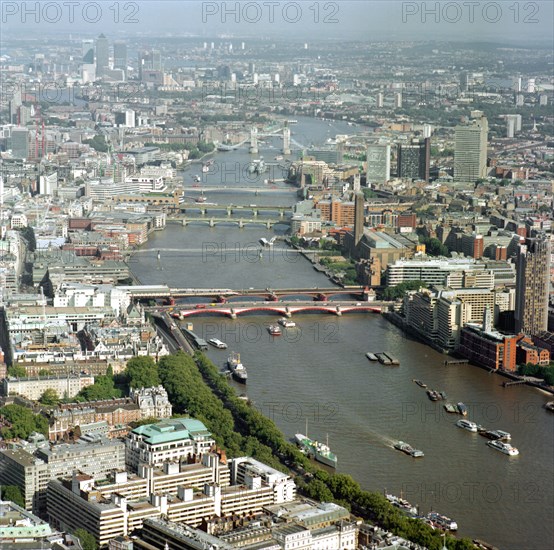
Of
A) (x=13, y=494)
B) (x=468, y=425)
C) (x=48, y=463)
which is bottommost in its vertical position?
(x=468, y=425)

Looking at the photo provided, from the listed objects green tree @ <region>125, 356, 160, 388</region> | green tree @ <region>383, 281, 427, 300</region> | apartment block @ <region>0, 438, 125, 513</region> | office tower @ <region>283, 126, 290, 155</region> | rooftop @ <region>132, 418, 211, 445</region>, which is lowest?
office tower @ <region>283, 126, 290, 155</region>

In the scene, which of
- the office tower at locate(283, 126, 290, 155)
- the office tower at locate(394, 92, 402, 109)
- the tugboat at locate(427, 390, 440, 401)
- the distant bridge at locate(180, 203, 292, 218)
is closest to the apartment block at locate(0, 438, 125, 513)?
the tugboat at locate(427, 390, 440, 401)

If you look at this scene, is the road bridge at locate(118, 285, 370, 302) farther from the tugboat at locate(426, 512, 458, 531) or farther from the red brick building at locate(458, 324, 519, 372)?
the tugboat at locate(426, 512, 458, 531)

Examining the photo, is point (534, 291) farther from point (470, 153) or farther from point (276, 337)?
point (470, 153)

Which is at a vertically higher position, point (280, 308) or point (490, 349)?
point (490, 349)

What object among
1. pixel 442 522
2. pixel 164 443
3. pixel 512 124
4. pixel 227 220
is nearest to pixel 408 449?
pixel 442 522

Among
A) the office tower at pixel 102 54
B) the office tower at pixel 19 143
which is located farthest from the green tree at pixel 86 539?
the office tower at pixel 102 54
